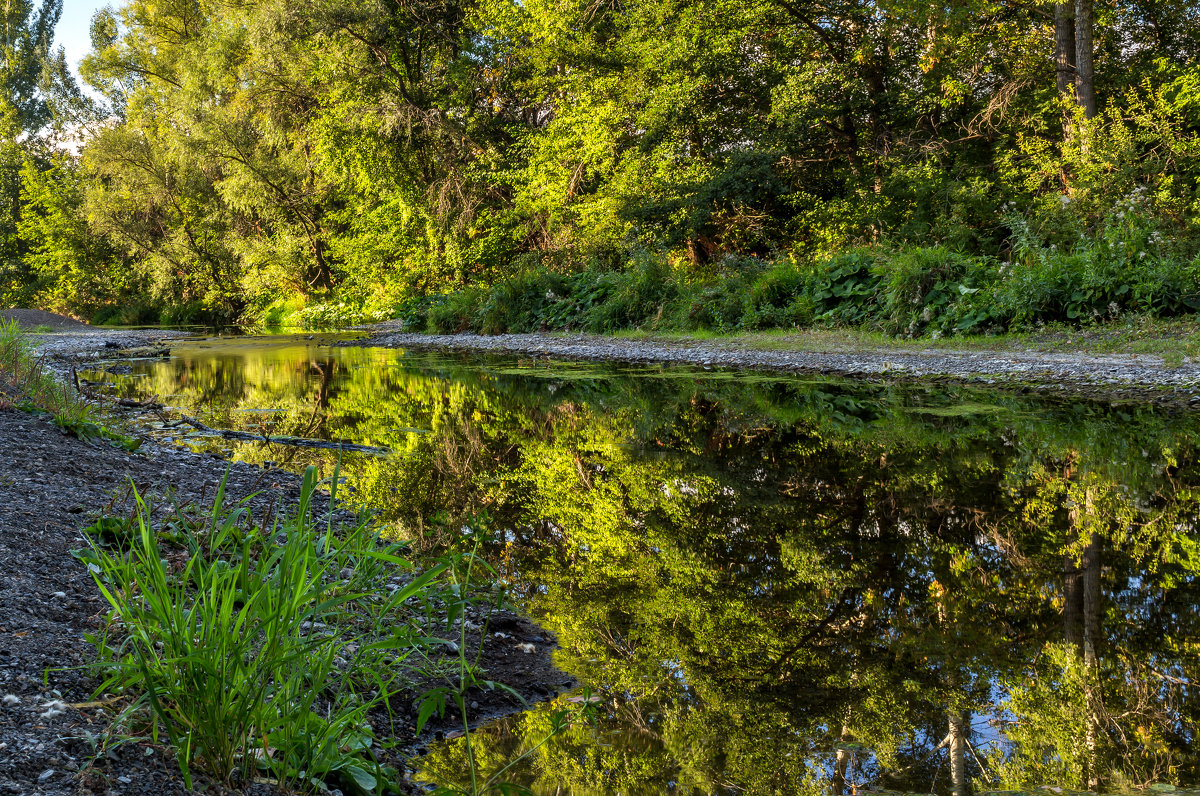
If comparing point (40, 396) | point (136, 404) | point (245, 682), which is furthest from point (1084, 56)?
point (245, 682)

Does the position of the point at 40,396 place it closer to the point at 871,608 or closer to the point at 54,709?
the point at 54,709

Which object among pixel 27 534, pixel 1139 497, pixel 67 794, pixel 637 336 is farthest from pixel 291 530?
pixel 637 336

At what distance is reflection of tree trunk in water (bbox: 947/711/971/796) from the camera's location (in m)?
2.24

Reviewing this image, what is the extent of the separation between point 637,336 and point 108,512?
14.0m

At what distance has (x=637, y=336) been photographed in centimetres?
1727

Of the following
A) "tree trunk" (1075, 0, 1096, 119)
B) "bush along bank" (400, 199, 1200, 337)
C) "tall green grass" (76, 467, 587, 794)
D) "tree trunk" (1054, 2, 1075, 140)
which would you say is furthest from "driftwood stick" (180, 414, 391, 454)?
"tree trunk" (1054, 2, 1075, 140)

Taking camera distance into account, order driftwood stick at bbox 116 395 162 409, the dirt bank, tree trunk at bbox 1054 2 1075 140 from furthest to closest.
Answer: tree trunk at bbox 1054 2 1075 140, driftwood stick at bbox 116 395 162 409, the dirt bank

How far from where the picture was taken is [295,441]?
7699mm

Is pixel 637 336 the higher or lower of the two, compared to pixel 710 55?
lower

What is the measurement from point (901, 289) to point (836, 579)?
1044cm

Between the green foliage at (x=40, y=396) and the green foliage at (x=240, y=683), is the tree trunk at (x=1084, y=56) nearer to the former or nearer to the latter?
the green foliage at (x=40, y=396)

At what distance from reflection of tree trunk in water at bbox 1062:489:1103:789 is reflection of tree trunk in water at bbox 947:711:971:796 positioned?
314 millimetres

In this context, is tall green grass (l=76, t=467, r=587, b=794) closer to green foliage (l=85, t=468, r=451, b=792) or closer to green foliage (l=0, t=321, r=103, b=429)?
green foliage (l=85, t=468, r=451, b=792)

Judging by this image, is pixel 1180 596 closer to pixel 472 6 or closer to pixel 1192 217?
pixel 1192 217
